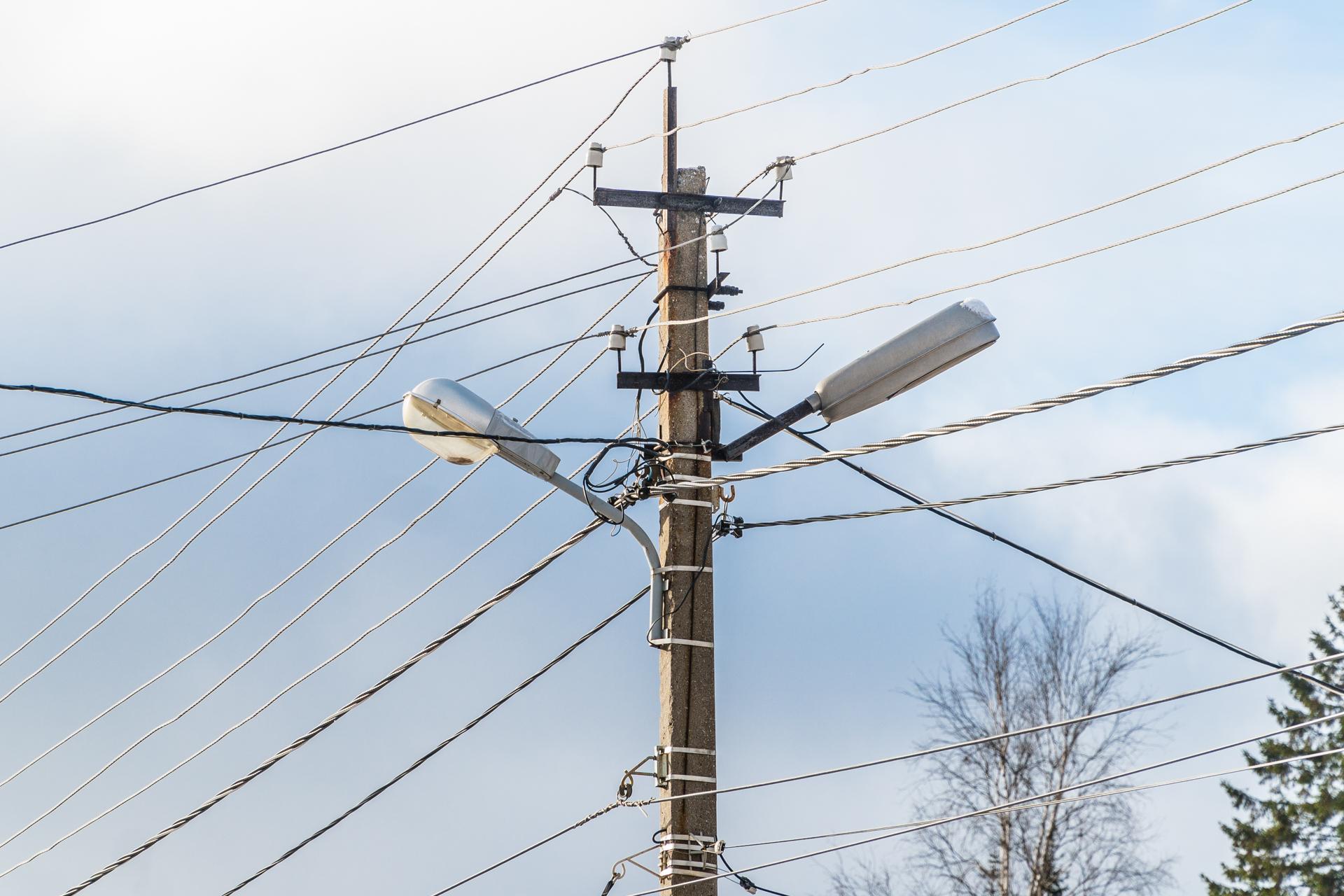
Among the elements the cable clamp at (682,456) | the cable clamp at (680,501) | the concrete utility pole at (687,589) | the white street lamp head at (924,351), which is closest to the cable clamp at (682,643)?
the concrete utility pole at (687,589)

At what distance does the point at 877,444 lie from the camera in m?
7.85

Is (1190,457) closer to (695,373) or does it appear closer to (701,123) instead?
(695,373)

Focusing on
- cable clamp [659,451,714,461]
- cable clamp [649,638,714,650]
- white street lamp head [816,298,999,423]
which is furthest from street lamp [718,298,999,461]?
cable clamp [649,638,714,650]

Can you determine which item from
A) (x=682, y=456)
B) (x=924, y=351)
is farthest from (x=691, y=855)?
(x=924, y=351)

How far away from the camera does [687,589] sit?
876 cm

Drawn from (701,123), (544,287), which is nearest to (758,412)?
(701,123)

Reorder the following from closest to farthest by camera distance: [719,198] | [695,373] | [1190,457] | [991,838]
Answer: [1190,457] → [695,373] → [719,198] → [991,838]

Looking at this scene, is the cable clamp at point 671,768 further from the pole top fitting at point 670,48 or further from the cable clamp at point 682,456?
the pole top fitting at point 670,48

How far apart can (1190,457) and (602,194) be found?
390cm

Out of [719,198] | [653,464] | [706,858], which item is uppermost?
[719,198]

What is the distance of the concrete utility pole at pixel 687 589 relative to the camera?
333 inches

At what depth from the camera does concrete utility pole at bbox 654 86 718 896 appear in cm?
845

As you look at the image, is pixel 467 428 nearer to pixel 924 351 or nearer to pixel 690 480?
pixel 690 480

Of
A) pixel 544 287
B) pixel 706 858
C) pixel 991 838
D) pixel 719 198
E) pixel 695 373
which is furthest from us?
pixel 991 838
